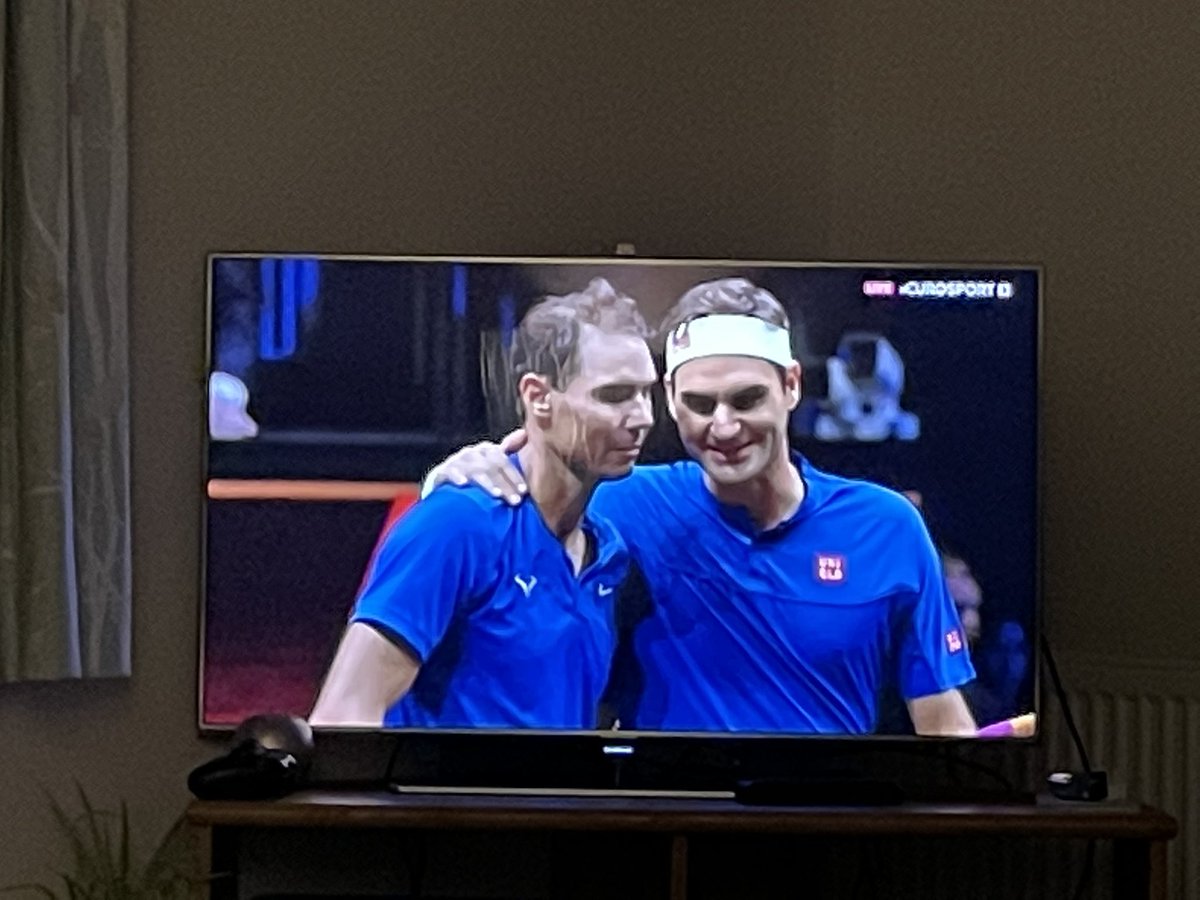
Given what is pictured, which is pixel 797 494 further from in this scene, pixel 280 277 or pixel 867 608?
pixel 280 277

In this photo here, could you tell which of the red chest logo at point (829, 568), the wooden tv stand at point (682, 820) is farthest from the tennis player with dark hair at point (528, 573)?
the red chest logo at point (829, 568)

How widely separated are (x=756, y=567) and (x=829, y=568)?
0.37 feet

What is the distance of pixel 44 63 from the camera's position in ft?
9.85

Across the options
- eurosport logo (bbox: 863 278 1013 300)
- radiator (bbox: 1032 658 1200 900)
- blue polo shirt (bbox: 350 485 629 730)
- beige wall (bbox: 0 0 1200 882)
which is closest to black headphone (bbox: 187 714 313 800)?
blue polo shirt (bbox: 350 485 629 730)

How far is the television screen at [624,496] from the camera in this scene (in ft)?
9.98

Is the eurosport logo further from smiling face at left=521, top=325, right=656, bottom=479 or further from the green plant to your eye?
the green plant

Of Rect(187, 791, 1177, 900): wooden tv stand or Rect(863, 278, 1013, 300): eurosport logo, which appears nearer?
Rect(187, 791, 1177, 900): wooden tv stand

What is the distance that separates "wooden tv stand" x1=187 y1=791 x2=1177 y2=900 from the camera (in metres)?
2.81

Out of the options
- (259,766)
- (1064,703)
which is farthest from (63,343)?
(1064,703)

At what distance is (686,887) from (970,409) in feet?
2.86

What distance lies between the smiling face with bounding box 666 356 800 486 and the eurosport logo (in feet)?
0.60

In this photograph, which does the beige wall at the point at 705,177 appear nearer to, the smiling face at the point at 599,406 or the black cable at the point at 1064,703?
the black cable at the point at 1064,703

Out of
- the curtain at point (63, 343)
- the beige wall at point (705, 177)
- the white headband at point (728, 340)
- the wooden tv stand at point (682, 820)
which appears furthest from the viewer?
the beige wall at point (705, 177)

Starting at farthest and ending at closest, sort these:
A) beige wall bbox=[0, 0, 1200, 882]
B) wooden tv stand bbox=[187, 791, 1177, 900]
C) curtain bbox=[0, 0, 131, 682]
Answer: beige wall bbox=[0, 0, 1200, 882]
curtain bbox=[0, 0, 131, 682]
wooden tv stand bbox=[187, 791, 1177, 900]
